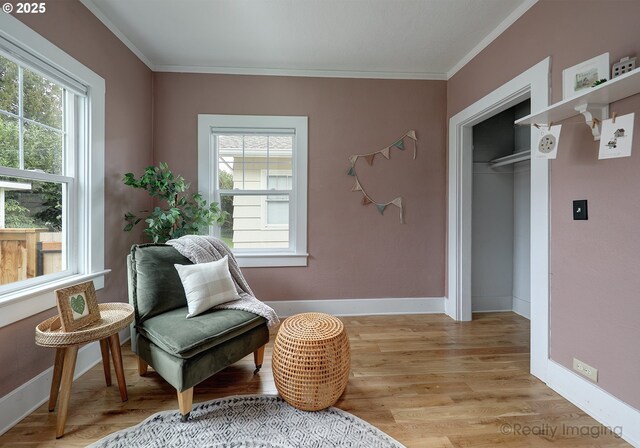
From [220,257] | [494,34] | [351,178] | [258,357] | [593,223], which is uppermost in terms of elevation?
[494,34]

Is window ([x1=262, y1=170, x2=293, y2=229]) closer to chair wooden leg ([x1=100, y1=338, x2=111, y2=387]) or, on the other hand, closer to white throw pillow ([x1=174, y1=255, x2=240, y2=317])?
white throw pillow ([x1=174, y1=255, x2=240, y2=317])

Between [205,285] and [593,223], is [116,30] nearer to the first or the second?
[205,285]

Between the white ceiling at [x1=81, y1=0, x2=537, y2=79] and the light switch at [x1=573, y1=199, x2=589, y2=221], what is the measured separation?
1.44 m

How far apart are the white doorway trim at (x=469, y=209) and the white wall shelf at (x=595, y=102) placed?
234 millimetres

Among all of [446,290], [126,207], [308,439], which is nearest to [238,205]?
[126,207]

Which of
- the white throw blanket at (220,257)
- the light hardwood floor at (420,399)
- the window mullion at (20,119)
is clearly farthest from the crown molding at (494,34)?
the window mullion at (20,119)

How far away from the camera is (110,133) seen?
7.42ft

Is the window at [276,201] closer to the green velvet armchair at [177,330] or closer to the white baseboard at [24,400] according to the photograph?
the green velvet armchair at [177,330]

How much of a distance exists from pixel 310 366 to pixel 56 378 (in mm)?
1400

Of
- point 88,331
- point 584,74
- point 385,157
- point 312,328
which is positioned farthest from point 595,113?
point 88,331

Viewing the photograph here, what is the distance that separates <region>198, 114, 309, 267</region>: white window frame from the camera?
2.91 m

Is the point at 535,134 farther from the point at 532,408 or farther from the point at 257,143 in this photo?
the point at 257,143

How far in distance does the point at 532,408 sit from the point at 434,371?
0.56 metres

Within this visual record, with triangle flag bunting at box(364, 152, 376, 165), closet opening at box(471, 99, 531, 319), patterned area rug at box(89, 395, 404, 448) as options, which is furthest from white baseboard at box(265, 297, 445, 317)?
triangle flag bunting at box(364, 152, 376, 165)
